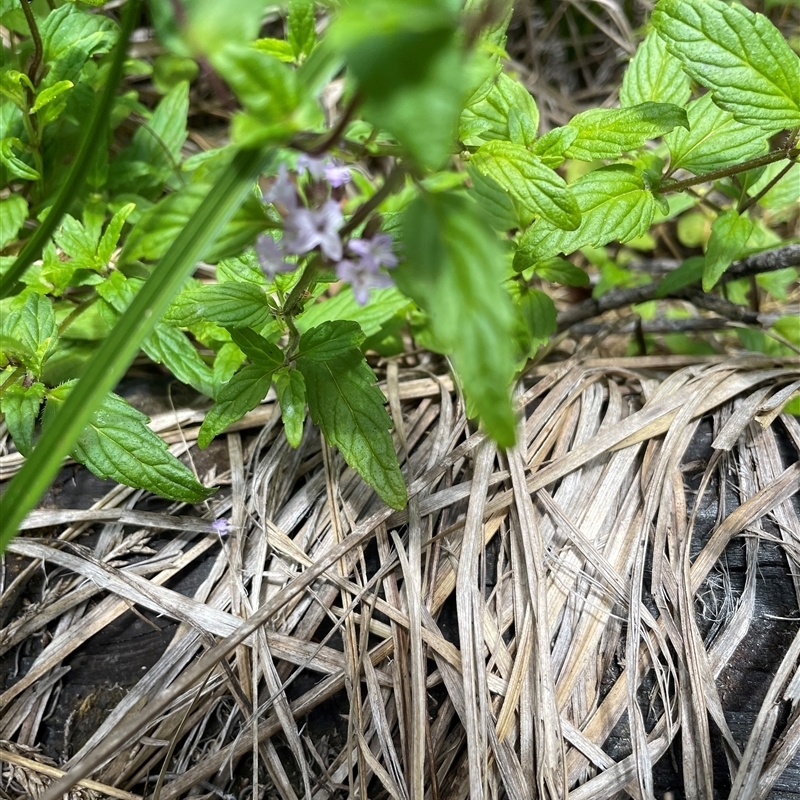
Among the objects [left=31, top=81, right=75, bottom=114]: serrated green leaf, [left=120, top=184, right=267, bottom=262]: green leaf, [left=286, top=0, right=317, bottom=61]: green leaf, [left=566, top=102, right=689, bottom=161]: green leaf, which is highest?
[left=286, top=0, right=317, bottom=61]: green leaf

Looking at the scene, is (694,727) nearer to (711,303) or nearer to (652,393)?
(652,393)

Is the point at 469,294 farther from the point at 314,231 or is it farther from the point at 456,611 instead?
the point at 456,611

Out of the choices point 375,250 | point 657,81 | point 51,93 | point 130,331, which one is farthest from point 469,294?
point 51,93

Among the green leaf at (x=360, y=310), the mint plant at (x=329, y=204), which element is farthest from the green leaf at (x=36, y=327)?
the green leaf at (x=360, y=310)

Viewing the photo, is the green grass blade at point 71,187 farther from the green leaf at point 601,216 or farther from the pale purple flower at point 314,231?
the green leaf at point 601,216

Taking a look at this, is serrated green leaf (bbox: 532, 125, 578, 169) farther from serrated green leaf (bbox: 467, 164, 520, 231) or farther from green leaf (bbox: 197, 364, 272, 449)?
green leaf (bbox: 197, 364, 272, 449)

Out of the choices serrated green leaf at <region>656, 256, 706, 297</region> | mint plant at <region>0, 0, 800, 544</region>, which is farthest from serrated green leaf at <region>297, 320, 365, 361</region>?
serrated green leaf at <region>656, 256, 706, 297</region>

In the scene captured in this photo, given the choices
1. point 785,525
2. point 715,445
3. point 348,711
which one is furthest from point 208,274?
point 785,525
